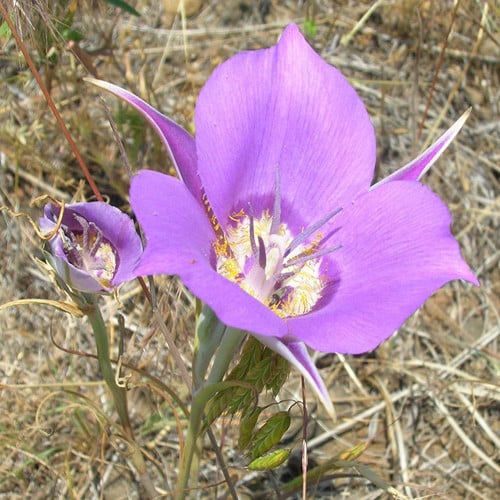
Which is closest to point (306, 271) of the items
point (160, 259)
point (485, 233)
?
point (160, 259)

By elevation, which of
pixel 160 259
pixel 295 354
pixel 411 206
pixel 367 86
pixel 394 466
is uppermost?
pixel 367 86

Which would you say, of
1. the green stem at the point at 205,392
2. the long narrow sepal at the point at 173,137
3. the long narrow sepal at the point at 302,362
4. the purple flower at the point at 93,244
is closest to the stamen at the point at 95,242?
the purple flower at the point at 93,244

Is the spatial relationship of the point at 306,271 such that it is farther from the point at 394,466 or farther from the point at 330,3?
the point at 330,3

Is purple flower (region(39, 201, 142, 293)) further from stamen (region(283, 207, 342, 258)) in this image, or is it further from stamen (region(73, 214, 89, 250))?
stamen (region(283, 207, 342, 258))

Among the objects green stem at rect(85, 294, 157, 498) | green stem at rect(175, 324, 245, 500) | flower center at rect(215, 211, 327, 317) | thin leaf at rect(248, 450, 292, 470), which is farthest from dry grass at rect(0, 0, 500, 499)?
thin leaf at rect(248, 450, 292, 470)

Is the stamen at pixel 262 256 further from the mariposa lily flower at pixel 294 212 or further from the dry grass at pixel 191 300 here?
the dry grass at pixel 191 300

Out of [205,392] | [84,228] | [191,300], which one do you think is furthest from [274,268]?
[191,300]
